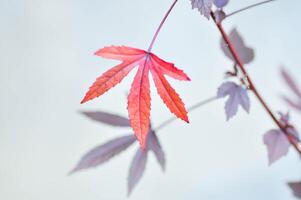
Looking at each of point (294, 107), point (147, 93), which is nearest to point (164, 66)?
point (147, 93)

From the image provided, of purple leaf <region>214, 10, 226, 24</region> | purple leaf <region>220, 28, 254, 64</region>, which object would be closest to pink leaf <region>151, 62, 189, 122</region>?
purple leaf <region>214, 10, 226, 24</region>

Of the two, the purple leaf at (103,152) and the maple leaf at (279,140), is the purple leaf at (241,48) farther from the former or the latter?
the purple leaf at (103,152)

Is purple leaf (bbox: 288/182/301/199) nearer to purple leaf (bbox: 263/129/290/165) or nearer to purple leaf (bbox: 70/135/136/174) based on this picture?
purple leaf (bbox: 263/129/290/165)

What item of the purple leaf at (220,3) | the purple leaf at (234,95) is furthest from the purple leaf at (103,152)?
the purple leaf at (220,3)

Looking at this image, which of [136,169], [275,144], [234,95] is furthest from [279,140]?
[136,169]

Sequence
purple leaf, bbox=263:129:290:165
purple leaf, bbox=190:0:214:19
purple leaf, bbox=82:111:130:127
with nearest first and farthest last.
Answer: purple leaf, bbox=190:0:214:19
purple leaf, bbox=263:129:290:165
purple leaf, bbox=82:111:130:127

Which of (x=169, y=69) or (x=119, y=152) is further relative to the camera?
(x=119, y=152)

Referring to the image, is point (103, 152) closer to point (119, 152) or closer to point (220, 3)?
point (119, 152)
